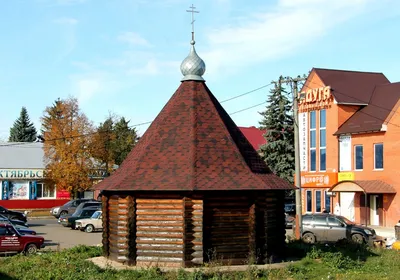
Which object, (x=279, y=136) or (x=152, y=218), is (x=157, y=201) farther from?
(x=279, y=136)

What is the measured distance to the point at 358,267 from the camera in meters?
16.5

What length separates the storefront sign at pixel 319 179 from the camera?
1679 inches

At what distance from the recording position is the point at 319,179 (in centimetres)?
4384

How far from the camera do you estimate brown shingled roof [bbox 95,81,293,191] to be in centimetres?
1562

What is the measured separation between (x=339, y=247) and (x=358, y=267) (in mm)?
3915

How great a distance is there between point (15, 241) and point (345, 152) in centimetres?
2690

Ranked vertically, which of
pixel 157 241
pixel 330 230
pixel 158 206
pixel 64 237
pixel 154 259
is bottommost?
pixel 64 237

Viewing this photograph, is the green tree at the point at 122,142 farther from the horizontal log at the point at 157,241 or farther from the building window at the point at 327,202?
the horizontal log at the point at 157,241

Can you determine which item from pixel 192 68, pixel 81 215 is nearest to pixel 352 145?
pixel 81 215

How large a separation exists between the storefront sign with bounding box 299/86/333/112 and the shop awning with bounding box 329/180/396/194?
6968mm

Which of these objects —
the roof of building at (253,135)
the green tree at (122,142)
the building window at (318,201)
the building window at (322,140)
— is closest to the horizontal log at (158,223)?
the building window at (322,140)

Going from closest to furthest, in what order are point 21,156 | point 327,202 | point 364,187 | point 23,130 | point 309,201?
point 364,187 < point 327,202 < point 309,201 < point 21,156 < point 23,130

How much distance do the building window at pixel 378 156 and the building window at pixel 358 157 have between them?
1256 mm

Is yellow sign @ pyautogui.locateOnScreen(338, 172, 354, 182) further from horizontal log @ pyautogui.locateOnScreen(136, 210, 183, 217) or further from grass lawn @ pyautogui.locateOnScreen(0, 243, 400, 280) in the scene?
horizontal log @ pyautogui.locateOnScreen(136, 210, 183, 217)
